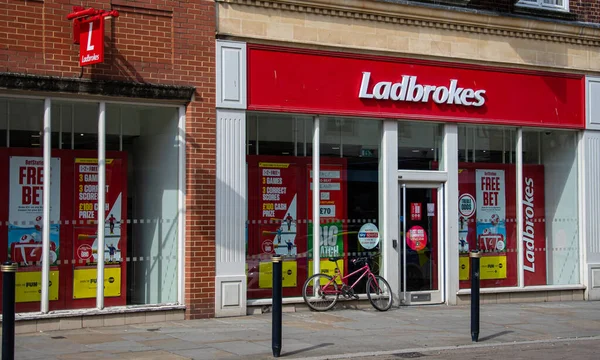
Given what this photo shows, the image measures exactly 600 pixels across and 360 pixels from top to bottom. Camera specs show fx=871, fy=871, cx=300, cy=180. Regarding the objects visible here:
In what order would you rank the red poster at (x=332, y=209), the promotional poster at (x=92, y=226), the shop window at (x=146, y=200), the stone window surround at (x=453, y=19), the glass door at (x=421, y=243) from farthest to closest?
1. the glass door at (x=421, y=243)
2. the red poster at (x=332, y=209)
3. the stone window surround at (x=453, y=19)
4. the shop window at (x=146, y=200)
5. the promotional poster at (x=92, y=226)


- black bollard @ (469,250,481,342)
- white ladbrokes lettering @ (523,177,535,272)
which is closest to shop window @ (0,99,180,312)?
black bollard @ (469,250,481,342)

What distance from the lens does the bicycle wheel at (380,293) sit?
14961mm

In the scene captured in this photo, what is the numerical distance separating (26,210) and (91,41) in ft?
8.54

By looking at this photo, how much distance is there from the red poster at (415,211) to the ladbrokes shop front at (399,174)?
0.09 feet

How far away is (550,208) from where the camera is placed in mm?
17594

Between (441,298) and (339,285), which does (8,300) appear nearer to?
(339,285)

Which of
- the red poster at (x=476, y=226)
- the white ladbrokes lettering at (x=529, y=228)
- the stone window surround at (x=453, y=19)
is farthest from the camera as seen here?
the white ladbrokes lettering at (x=529, y=228)

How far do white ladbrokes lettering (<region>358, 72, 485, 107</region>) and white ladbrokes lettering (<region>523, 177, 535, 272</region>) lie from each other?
217 cm

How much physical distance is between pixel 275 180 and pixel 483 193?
4.48 m

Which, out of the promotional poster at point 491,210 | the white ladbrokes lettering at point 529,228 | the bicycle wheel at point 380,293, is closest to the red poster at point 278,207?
the bicycle wheel at point 380,293

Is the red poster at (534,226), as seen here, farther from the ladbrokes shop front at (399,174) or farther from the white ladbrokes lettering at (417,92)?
the white ladbrokes lettering at (417,92)

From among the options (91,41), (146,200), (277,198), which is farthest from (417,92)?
(91,41)

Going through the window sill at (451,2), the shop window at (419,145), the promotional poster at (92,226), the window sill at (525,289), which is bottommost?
the window sill at (525,289)

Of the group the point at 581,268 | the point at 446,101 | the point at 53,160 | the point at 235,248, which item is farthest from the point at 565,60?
the point at 53,160
